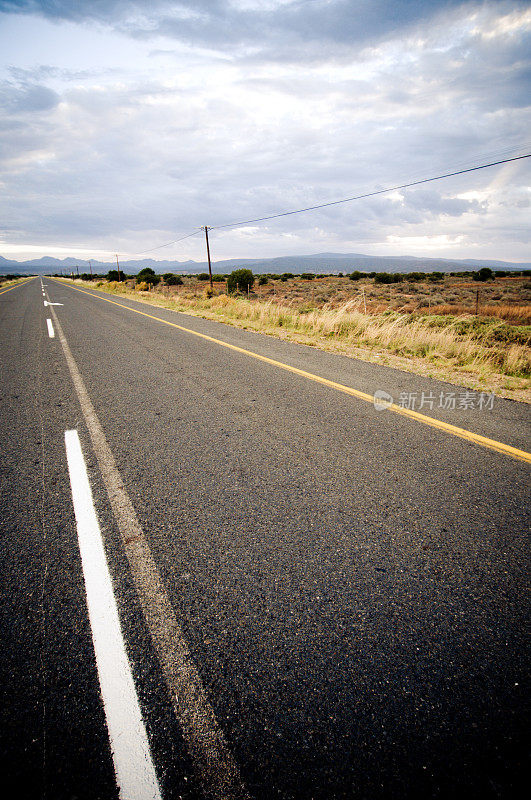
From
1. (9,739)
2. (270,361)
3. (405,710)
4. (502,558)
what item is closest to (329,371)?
(270,361)

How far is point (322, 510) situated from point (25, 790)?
1.87 m

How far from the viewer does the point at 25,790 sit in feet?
3.87

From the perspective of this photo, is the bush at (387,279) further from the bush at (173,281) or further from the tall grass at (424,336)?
the tall grass at (424,336)

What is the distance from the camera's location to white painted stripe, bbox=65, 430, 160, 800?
1213 mm

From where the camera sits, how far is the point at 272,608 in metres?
1.81

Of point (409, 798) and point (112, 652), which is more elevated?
point (112, 652)

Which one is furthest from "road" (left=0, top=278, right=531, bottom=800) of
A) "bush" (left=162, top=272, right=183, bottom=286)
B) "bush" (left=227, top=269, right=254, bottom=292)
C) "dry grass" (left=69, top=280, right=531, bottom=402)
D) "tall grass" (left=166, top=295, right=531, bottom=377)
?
"bush" (left=162, top=272, right=183, bottom=286)

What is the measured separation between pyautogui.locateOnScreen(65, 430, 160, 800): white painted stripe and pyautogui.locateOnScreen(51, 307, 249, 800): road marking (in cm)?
13

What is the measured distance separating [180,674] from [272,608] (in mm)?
507

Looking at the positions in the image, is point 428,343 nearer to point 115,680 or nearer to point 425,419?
point 425,419

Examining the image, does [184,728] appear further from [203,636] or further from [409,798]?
[409,798]

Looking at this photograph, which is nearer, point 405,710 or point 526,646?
point 405,710

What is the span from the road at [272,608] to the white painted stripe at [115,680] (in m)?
0.01

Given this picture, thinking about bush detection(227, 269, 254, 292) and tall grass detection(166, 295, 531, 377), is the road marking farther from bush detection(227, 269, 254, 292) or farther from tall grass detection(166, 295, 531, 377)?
bush detection(227, 269, 254, 292)
